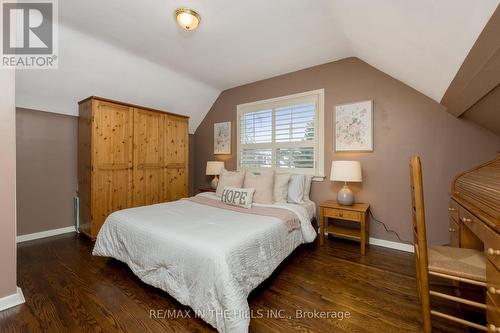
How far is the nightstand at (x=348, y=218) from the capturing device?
2.57 metres

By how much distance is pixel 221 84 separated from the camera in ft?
13.5

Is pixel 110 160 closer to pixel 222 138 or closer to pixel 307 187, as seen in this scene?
pixel 222 138

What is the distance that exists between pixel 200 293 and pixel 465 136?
122 inches

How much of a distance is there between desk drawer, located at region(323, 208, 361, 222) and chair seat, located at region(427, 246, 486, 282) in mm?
1064

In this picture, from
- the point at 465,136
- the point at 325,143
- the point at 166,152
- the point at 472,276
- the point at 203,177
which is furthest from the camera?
the point at 203,177

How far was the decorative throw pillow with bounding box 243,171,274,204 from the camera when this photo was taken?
9.39 feet

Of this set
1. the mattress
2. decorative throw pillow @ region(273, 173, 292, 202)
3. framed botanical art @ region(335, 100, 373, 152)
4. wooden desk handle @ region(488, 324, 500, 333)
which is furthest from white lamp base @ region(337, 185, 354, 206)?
wooden desk handle @ region(488, 324, 500, 333)

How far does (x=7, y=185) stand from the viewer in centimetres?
166

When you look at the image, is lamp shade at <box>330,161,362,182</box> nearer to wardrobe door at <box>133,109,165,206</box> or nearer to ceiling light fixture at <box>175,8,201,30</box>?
ceiling light fixture at <box>175,8,201,30</box>

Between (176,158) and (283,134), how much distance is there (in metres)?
2.08

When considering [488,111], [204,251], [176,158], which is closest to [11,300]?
[204,251]

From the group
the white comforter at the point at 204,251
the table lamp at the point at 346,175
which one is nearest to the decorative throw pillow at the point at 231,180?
the white comforter at the point at 204,251

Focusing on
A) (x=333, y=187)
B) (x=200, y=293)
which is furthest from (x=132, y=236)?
(x=333, y=187)

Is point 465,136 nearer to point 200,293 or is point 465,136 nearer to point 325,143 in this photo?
point 325,143
